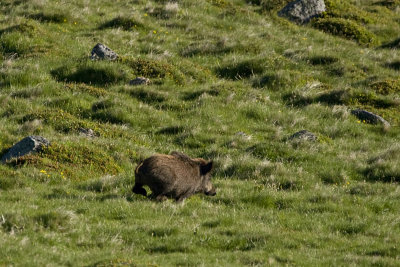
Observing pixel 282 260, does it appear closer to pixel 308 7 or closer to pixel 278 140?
pixel 278 140

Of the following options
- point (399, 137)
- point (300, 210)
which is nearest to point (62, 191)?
point (300, 210)

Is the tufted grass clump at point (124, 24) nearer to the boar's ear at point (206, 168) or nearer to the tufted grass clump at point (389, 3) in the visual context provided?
the boar's ear at point (206, 168)

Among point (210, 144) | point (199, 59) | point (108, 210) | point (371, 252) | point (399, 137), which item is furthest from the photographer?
point (199, 59)

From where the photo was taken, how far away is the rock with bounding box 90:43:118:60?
22.4 meters

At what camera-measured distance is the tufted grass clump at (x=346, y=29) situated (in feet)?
101

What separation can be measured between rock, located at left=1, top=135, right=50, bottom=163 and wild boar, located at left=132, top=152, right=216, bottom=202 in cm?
342

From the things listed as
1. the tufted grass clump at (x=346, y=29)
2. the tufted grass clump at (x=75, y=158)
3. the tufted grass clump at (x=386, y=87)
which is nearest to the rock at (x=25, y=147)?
the tufted grass clump at (x=75, y=158)

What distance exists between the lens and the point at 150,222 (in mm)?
11125

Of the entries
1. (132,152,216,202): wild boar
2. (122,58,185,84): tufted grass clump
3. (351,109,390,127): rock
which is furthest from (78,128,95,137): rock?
(351,109,390,127): rock

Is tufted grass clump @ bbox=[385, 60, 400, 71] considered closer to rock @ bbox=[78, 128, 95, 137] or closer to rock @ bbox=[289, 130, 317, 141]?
rock @ bbox=[289, 130, 317, 141]

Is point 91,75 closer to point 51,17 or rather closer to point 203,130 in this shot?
point 203,130

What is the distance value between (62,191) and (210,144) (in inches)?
244

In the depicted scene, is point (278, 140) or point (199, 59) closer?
point (278, 140)

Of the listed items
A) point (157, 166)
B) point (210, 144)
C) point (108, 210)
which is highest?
point (157, 166)
